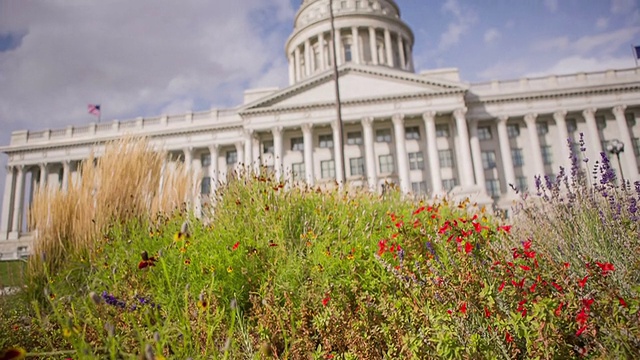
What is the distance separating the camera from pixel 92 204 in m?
5.78

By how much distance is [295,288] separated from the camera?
434 centimetres

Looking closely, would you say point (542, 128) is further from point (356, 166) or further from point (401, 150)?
point (356, 166)

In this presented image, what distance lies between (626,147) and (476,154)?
14196mm

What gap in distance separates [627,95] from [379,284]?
46.0 meters

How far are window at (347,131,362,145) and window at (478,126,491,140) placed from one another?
12.8m

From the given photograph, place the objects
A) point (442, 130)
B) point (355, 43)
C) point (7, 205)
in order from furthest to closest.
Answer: point (355, 43)
point (7, 205)
point (442, 130)

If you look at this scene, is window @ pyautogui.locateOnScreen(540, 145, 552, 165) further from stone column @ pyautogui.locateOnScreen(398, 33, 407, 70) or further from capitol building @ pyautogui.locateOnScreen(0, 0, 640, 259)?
stone column @ pyautogui.locateOnScreen(398, 33, 407, 70)

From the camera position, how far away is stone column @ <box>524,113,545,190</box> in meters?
37.1

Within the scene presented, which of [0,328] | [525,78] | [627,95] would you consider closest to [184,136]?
[525,78]

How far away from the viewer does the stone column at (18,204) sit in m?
42.0

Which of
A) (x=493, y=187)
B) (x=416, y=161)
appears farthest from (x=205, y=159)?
(x=493, y=187)

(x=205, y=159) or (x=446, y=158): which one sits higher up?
(x=205, y=159)

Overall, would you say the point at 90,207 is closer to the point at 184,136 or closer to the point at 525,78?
the point at 184,136

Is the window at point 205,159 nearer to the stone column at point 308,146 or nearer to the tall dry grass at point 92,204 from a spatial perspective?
the stone column at point 308,146
